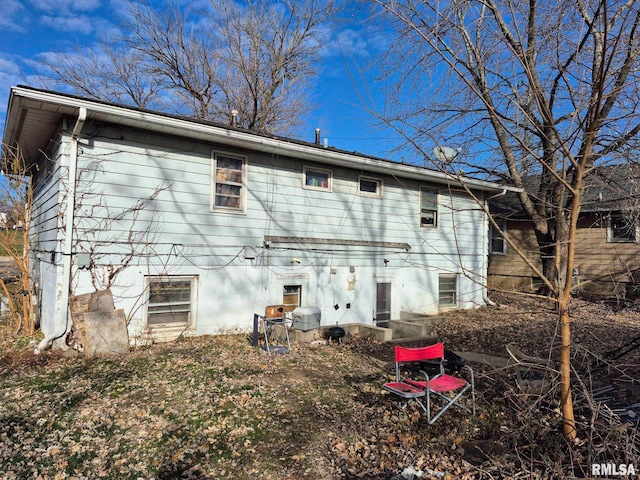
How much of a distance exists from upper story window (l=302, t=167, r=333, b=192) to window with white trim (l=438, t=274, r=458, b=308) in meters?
4.80

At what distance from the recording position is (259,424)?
4312 mm

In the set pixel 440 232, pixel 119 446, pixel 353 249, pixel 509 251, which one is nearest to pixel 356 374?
pixel 119 446

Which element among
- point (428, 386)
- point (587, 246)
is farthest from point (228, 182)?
point (587, 246)

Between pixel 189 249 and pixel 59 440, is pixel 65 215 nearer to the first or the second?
pixel 189 249

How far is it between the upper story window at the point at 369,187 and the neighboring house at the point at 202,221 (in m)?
0.03

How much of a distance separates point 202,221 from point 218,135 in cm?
175

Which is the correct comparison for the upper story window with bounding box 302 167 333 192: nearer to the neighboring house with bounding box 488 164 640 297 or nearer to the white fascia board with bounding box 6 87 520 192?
the white fascia board with bounding box 6 87 520 192

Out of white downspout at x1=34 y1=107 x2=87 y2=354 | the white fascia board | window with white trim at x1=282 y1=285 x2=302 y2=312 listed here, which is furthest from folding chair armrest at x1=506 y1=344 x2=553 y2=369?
white downspout at x1=34 y1=107 x2=87 y2=354

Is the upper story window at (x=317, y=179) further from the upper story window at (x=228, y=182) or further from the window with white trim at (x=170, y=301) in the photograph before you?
the window with white trim at (x=170, y=301)

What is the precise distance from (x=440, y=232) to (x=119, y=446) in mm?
10357

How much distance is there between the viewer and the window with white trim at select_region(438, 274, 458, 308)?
12.2 metres

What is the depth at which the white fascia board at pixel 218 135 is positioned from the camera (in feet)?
20.9

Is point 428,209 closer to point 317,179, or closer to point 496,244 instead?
point 317,179

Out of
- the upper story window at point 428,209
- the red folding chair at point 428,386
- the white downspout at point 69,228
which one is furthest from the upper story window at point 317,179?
the red folding chair at point 428,386
